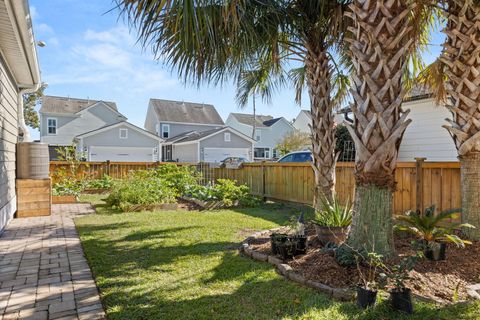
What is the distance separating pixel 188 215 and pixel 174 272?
3796 mm

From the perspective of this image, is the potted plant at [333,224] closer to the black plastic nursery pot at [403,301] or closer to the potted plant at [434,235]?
the potted plant at [434,235]

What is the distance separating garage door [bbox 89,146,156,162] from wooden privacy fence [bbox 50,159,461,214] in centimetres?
900

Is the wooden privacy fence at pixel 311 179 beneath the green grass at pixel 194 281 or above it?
above

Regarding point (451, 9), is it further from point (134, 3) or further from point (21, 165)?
point (21, 165)

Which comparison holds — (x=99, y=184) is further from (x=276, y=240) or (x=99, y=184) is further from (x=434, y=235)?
(x=434, y=235)

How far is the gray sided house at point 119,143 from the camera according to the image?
21500 mm

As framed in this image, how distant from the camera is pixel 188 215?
734cm

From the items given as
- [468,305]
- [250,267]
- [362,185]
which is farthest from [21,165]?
[468,305]

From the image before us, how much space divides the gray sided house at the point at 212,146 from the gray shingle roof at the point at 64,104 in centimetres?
692

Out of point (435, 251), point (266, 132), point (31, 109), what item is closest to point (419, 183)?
point (435, 251)

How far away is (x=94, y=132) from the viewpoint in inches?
843

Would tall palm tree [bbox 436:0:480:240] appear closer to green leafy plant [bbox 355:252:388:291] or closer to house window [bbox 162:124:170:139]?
green leafy plant [bbox 355:252:388:291]

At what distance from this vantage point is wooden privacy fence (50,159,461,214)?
17.7 ft

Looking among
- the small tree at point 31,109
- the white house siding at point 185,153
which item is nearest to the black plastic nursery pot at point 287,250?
the white house siding at point 185,153
